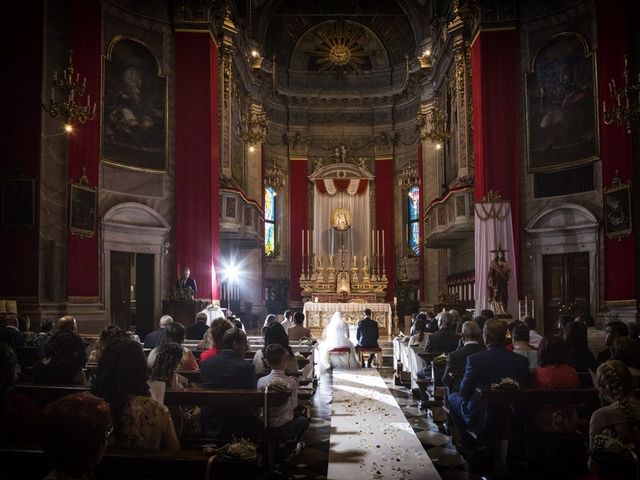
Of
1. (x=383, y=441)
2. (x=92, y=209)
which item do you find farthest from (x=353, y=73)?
(x=383, y=441)

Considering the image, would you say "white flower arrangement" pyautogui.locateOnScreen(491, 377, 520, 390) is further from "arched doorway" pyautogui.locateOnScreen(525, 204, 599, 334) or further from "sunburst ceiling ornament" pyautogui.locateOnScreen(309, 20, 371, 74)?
"sunburst ceiling ornament" pyautogui.locateOnScreen(309, 20, 371, 74)

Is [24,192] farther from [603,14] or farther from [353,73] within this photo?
[353,73]

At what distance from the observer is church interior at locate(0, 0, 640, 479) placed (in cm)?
1045

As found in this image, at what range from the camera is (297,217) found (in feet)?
85.1

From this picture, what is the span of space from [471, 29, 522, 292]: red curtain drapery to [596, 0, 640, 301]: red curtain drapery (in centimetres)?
228

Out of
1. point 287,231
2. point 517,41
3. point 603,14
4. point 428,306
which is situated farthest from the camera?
point 287,231

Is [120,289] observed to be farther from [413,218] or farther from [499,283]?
[413,218]

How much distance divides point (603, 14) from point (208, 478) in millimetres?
13996

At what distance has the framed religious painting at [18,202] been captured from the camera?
12.5 meters

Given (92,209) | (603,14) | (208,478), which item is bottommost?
(208,478)

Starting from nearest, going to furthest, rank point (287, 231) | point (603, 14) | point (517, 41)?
point (603, 14), point (517, 41), point (287, 231)

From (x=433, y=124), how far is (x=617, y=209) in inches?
285

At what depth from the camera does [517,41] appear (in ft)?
51.9

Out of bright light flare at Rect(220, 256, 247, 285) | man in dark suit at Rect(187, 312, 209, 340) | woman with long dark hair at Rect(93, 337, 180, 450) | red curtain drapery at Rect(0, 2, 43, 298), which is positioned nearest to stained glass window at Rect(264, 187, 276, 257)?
bright light flare at Rect(220, 256, 247, 285)
